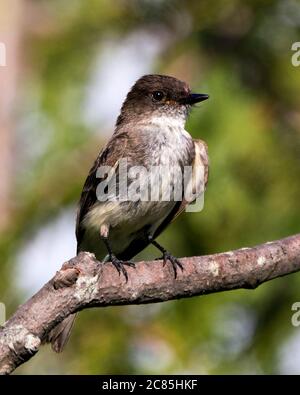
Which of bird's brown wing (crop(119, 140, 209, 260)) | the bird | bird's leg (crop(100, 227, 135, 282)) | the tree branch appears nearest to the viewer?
the tree branch

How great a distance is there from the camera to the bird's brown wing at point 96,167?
17.9 feet

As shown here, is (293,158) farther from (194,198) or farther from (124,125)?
(124,125)

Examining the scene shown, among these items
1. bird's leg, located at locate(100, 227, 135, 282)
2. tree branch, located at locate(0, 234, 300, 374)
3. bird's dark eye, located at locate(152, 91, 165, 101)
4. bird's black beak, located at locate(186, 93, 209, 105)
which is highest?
bird's dark eye, located at locate(152, 91, 165, 101)

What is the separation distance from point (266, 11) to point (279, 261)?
2.40 meters

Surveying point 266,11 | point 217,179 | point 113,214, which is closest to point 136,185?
point 113,214

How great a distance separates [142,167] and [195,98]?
2.11 ft

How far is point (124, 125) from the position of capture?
5.86 metres

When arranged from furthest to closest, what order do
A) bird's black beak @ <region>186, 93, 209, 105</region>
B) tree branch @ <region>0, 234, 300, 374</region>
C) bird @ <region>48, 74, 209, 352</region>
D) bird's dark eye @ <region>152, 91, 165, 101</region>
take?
bird's dark eye @ <region>152, 91, 165, 101</region> → bird's black beak @ <region>186, 93, 209, 105</region> → bird @ <region>48, 74, 209, 352</region> → tree branch @ <region>0, 234, 300, 374</region>

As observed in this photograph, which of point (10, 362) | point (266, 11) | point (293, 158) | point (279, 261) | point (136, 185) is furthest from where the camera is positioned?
point (266, 11)

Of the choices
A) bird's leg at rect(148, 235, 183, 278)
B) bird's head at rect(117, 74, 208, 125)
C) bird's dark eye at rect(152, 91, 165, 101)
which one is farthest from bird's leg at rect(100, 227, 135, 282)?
bird's dark eye at rect(152, 91, 165, 101)

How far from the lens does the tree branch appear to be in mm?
3742

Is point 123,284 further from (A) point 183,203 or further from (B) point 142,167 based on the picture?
(A) point 183,203

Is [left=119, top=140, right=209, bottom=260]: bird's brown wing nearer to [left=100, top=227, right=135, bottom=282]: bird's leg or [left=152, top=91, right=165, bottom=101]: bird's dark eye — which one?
[left=100, top=227, right=135, bottom=282]: bird's leg

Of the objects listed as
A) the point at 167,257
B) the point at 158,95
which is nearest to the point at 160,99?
the point at 158,95
